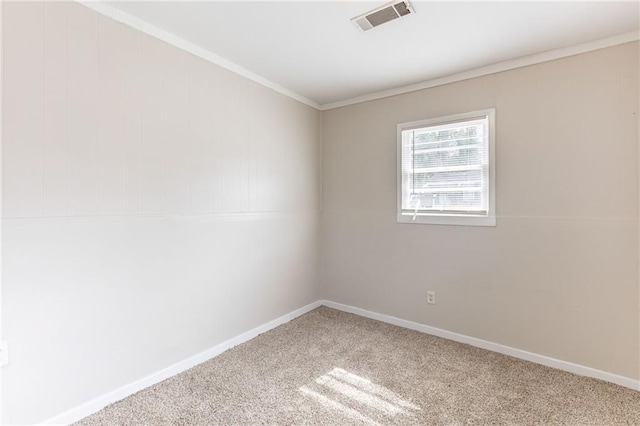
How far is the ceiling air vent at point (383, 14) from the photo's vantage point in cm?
185

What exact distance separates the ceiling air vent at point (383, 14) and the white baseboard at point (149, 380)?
260 cm

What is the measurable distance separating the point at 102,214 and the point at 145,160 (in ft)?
1.42

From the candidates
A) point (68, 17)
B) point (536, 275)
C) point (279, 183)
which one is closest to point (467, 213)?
point (536, 275)

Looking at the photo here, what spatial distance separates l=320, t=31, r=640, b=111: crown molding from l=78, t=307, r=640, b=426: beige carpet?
7.64 feet

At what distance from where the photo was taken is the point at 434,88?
2924 millimetres

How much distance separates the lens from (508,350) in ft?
8.46

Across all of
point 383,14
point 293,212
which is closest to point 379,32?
point 383,14

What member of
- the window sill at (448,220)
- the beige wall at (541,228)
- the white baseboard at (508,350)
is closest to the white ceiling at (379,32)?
the beige wall at (541,228)

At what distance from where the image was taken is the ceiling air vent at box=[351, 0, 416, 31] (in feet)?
6.07

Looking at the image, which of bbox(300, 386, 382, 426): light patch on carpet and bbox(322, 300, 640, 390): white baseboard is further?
bbox(322, 300, 640, 390): white baseboard

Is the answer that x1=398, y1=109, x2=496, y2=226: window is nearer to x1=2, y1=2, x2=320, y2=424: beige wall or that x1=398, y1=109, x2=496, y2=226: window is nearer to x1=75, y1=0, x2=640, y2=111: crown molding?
x1=75, y1=0, x2=640, y2=111: crown molding

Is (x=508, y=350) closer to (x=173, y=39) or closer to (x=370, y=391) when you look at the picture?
(x=370, y=391)

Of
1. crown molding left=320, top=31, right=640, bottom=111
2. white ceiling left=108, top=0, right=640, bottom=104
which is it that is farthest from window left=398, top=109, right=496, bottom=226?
white ceiling left=108, top=0, right=640, bottom=104

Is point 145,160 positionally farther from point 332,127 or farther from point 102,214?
point 332,127
